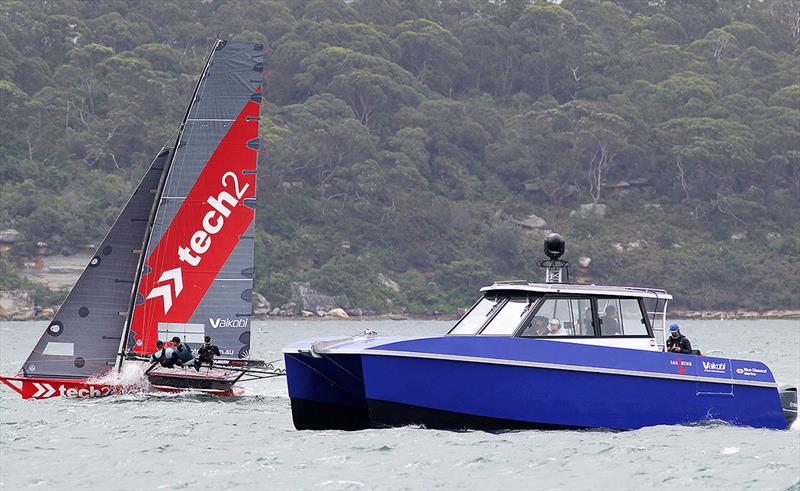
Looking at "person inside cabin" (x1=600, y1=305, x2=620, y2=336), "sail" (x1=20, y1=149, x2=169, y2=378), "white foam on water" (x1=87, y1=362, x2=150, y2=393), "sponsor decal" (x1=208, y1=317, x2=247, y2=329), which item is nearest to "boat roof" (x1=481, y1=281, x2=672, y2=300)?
"person inside cabin" (x1=600, y1=305, x2=620, y2=336)

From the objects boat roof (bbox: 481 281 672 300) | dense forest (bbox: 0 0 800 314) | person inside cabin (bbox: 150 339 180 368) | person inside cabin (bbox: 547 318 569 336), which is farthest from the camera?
dense forest (bbox: 0 0 800 314)

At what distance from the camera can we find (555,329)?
72.0 feet

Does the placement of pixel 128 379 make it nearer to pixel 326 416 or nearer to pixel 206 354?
pixel 206 354

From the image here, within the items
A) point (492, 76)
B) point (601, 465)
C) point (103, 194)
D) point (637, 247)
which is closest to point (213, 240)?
point (601, 465)

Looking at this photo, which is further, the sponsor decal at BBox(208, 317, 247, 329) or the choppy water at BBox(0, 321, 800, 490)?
the sponsor decal at BBox(208, 317, 247, 329)

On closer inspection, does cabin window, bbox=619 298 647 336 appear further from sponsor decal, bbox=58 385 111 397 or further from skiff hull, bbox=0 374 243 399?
sponsor decal, bbox=58 385 111 397

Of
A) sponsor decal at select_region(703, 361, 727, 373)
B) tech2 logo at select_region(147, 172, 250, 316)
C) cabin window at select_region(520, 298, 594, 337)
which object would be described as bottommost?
sponsor decal at select_region(703, 361, 727, 373)

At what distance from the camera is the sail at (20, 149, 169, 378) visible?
29.2 m

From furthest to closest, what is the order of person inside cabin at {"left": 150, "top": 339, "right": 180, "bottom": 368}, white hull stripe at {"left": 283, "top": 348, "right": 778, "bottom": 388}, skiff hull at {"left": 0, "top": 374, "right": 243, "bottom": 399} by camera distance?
1. person inside cabin at {"left": 150, "top": 339, "right": 180, "bottom": 368}
2. skiff hull at {"left": 0, "top": 374, "right": 243, "bottom": 399}
3. white hull stripe at {"left": 283, "top": 348, "right": 778, "bottom": 388}

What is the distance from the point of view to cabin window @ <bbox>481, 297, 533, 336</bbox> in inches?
861

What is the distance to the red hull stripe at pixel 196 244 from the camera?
99.7 ft

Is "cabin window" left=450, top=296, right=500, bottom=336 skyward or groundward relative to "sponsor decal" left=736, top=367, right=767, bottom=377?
skyward

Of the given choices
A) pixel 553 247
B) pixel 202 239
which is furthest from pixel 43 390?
pixel 553 247

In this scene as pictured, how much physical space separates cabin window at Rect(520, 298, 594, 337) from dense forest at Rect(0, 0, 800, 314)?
72658 millimetres
